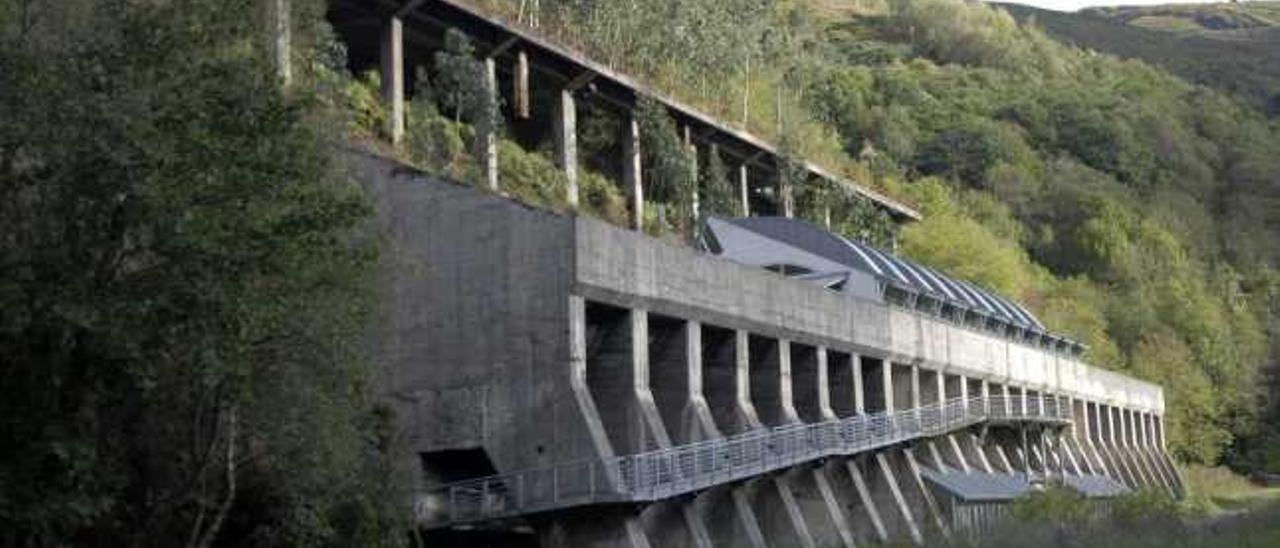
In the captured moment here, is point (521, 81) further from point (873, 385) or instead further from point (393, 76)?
point (873, 385)

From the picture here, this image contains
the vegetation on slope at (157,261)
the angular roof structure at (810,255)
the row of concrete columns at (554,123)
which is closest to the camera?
the vegetation on slope at (157,261)

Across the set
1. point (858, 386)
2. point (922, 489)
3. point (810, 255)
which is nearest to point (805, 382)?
point (858, 386)

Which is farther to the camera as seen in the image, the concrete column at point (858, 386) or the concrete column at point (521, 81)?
the concrete column at point (521, 81)

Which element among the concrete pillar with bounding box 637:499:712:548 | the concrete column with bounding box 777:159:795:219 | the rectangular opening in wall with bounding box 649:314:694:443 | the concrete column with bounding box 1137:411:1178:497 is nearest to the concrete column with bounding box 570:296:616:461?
the concrete pillar with bounding box 637:499:712:548

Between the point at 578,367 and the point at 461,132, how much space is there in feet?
82.6

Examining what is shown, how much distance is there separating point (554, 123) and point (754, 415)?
1907cm

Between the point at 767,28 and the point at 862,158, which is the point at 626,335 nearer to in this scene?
the point at 767,28

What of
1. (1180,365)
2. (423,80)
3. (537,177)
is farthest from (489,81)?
(1180,365)

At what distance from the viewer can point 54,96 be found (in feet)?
82.0

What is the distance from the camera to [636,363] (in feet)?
136

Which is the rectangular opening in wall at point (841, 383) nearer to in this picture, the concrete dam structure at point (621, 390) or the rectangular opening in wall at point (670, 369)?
the concrete dam structure at point (621, 390)

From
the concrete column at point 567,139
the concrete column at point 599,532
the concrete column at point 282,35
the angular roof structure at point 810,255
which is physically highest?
the concrete column at point 567,139

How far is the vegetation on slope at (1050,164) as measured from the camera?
263 feet

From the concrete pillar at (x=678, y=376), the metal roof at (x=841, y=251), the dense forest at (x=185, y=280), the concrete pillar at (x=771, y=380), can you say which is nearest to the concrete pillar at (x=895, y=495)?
the concrete pillar at (x=771, y=380)
